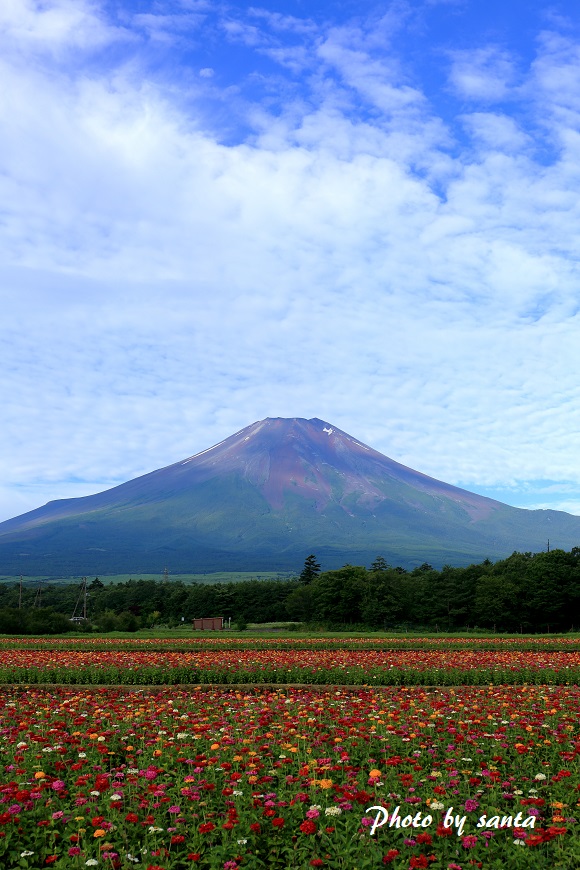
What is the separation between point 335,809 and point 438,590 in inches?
1961

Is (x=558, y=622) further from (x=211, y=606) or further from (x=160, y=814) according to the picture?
(x=160, y=814)

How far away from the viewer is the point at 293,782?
6.39m

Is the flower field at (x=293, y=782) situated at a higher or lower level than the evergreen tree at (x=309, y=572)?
higher

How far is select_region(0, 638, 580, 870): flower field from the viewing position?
16.6 ft

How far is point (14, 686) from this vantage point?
14.6 meters

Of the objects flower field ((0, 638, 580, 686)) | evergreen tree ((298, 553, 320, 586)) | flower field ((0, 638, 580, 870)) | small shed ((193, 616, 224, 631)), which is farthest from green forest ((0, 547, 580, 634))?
flower field ((0, 638, 580, 870))

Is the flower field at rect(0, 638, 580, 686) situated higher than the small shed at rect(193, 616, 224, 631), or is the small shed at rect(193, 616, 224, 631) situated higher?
the flower field at rect(0, 638, 580, 686)

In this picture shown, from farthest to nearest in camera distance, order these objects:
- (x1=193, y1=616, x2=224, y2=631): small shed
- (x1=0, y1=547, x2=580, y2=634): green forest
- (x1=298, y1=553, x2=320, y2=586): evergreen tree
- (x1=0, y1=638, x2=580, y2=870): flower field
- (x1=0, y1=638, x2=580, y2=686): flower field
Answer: (x1=298, y1=553, x2=320, y2=586): evergreen tree
(x1=193, y1=616, x2=224, y2=631): small shed
(x1=0, y1=547, x2=580, y2=634): green forest
(x1=0, y1=638, x2=580, y2=686): flower field
(x1=0, y1=638, x2=580, y2=870): flower field

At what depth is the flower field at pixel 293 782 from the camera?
5066mm

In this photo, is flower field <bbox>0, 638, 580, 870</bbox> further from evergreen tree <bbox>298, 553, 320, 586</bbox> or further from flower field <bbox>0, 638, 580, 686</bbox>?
evergreen tree <bbox>298, 553, 320, 586</bbox>

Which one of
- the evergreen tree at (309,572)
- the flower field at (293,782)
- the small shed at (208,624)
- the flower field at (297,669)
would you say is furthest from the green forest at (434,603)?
the flower field at (293,782)

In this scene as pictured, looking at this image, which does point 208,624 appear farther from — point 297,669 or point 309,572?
point 297,669

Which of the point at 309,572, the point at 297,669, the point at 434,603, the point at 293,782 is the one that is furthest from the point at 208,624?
the point at 293,782

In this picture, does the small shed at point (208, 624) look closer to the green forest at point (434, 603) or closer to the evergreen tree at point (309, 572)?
the green forest at point (434, 603)
